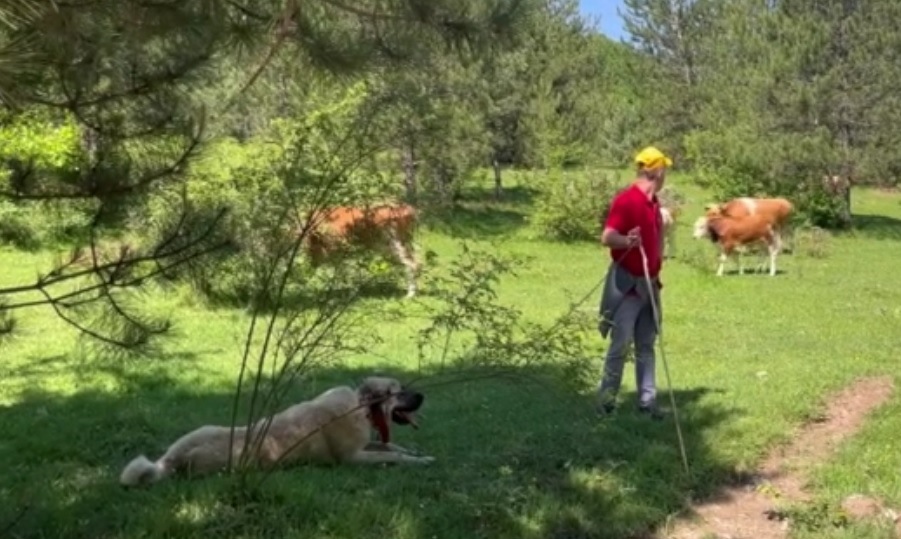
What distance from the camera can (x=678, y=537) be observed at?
5543mm

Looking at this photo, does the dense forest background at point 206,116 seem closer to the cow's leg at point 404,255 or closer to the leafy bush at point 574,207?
the cow's leg at point 404,255

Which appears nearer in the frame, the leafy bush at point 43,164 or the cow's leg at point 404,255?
the leafy bush at point 43,164

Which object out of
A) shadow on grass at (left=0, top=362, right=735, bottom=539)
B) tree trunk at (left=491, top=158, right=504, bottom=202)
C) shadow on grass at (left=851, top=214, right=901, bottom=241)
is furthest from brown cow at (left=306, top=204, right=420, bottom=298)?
tree trunk at (left=491, top=158, right=504, bottom=202)

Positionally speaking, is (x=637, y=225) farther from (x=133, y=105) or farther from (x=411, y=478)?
(x=133, y=105)

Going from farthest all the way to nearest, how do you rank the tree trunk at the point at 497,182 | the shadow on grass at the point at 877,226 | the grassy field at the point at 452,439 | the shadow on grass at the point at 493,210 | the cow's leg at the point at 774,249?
1. the tree trunk at the point at 497,182
2. the shadow on grass at the point at 877,226
3. the shadow on grass at the point at 493,210
4. the cow's leg at the point at 774,249
5. the grassy field at the point at 452,439

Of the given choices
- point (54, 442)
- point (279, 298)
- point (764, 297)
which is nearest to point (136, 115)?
point (279, 298)

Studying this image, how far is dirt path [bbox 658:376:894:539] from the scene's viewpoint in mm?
5699

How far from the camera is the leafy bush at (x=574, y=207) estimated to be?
24109mm

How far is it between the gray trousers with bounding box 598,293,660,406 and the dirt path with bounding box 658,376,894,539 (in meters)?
0.98

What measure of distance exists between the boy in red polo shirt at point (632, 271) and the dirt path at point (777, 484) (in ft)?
3.26

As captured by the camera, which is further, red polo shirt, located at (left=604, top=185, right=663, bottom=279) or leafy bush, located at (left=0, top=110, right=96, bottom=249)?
red polo shirt, located at (left=604, top=185, right=663, bottom=279)

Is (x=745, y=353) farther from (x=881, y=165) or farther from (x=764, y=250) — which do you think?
(x=881, y=165)

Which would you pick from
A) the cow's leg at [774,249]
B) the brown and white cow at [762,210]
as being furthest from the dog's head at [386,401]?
the brown and white cow at [762,210]

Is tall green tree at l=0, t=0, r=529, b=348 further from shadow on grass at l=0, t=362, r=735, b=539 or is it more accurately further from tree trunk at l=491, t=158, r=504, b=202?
tree trunk at l=491, t=158, r=504, b=202
